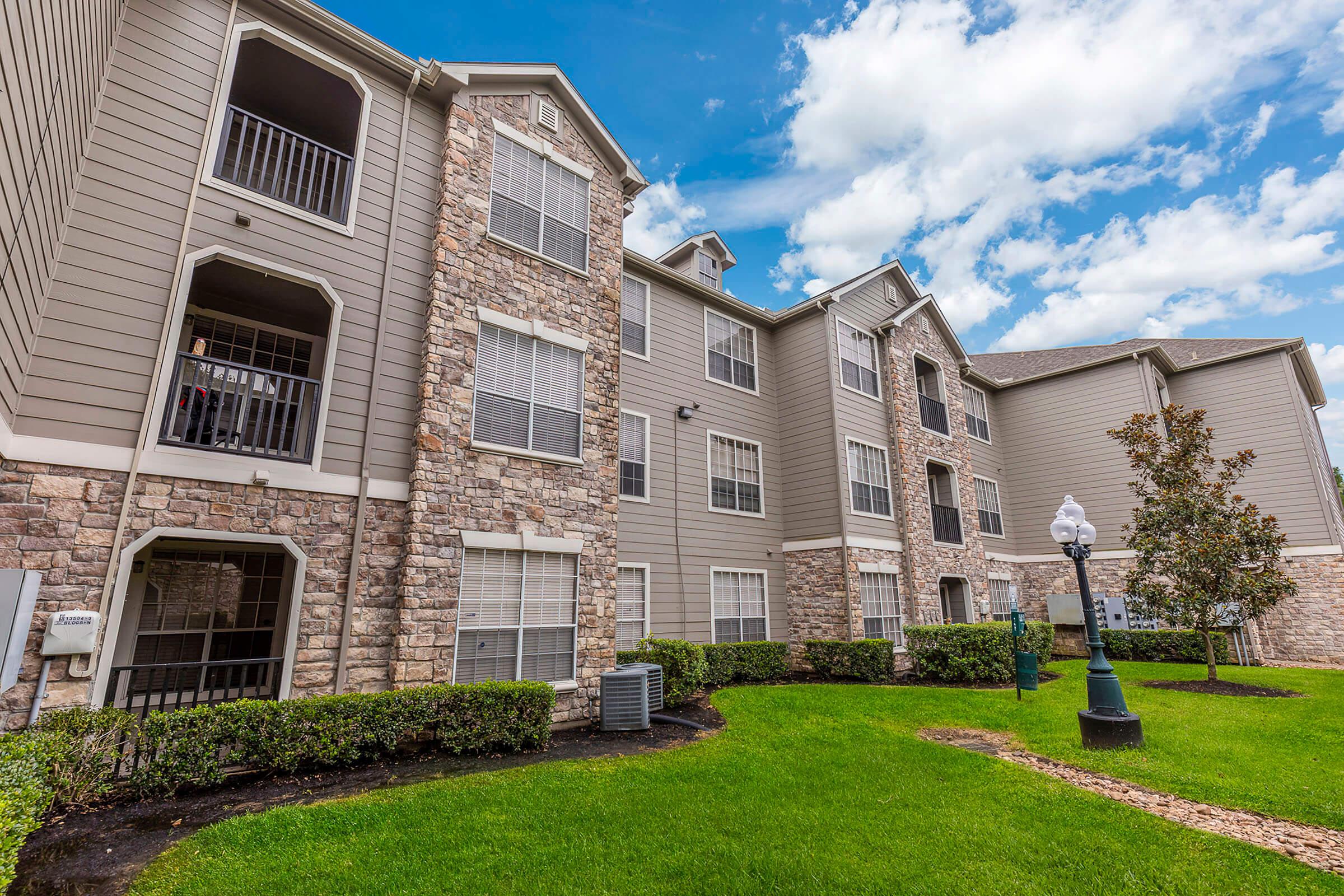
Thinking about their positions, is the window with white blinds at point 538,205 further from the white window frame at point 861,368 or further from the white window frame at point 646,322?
the white window frame at point 861,368

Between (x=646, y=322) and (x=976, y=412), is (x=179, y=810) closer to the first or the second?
(x=646, y=322)

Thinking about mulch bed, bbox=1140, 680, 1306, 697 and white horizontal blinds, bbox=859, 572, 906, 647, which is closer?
mulch bed, bbox=1140, 680, 1306, 697

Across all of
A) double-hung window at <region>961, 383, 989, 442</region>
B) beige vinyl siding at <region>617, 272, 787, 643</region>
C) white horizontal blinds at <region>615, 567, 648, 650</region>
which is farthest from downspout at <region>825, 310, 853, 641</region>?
double-hung window at <region>961, 383, 989, 442</region>

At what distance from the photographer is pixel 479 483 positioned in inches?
331

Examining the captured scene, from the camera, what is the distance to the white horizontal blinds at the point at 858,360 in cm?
1589

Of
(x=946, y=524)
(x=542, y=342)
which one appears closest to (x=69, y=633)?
(x=542, y=342)

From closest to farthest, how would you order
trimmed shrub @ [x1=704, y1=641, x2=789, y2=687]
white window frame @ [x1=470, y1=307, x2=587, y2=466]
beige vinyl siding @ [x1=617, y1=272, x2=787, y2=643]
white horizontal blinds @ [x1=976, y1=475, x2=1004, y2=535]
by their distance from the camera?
white window frame @ [x1=470, y1=307, x2=587, y2=466] < trimmed shrub @ [x1=704, y1=641, x2=789, y2=687] < beige vinyl siding @ [x1=617, y1=272, x2=787, y2=643] < white horizontal blinds @ [x1=976, y1=475, x2=1004, y2=535]

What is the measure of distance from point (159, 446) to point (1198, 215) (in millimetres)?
23653

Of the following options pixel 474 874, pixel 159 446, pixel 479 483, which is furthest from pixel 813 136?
pixel 474 874

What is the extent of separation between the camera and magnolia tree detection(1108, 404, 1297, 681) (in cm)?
1234

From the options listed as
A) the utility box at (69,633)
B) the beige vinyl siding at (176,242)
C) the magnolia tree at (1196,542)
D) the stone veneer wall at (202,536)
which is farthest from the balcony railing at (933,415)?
the utility box at (69,633)

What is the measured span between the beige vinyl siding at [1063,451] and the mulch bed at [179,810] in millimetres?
18608

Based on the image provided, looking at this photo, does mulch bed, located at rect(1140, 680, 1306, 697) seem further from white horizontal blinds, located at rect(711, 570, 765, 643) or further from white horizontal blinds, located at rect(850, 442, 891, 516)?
white horizontal blinds, located at rect(711, 570, 765, 643)

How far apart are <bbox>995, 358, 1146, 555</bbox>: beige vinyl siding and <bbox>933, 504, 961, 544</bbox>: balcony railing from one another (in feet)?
12.9
